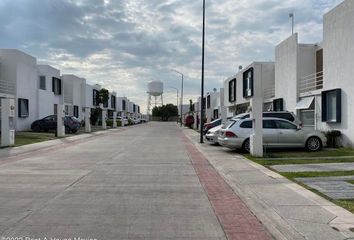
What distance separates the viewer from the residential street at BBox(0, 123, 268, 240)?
6.93 meters

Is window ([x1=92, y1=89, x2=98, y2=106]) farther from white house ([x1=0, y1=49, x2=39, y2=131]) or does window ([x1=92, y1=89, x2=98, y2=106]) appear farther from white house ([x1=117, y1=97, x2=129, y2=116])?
white house ([x1=0, y1=49, x2=39, y2=131])

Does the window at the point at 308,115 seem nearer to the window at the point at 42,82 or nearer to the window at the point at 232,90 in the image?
the window at the point at 232,90


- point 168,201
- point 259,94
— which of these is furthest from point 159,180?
point 259,94

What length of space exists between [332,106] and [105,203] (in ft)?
57.9

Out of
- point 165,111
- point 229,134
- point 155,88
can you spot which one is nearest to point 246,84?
point 229,134

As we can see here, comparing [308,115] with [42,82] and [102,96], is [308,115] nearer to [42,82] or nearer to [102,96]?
[42,82]

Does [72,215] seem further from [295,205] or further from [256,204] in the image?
[295,205]

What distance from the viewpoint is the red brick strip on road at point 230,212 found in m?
6.90

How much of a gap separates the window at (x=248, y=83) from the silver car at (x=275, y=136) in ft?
88.3

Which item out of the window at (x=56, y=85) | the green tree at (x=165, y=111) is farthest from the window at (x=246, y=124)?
the green tree at (x=165, y=111)

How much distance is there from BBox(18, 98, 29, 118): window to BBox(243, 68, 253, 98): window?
892 inches

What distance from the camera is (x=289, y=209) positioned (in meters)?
8.45

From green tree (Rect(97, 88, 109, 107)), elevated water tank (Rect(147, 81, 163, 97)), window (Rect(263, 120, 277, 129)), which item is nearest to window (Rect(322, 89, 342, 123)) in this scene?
window (Rect(263, 120, 277, 129))

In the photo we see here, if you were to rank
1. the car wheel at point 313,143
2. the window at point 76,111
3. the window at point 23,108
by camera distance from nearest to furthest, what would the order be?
the car wheel at point 313,143 → the window at point 23,108 → the window at point 76,111
